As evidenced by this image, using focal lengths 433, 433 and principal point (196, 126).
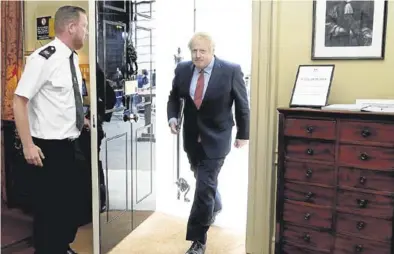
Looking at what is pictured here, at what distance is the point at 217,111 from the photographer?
9.27 feet

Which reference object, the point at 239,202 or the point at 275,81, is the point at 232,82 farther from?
the point at 239,202

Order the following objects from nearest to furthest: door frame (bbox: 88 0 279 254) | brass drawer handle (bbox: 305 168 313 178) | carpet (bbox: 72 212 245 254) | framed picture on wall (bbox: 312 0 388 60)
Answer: brass drawer handle (bbox: 305 168 313 178)
framed picture on wall (bbox: 312 0 388 60)
door frame (bbox: 88 0 279 254)
carpet (bbox: 72 212 245 254)

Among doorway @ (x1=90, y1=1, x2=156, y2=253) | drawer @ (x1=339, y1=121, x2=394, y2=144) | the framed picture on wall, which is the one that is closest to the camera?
drawer @ (x1=339, y1=121, x2=394, y2=144)

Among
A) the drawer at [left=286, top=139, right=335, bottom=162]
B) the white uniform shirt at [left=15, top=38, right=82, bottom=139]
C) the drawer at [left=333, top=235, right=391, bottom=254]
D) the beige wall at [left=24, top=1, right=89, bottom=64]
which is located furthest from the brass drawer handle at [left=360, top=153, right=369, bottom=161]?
the beige wall at [left=24, top=1, right=89, bottom=64]

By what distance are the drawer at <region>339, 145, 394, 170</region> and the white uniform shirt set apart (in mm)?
1517

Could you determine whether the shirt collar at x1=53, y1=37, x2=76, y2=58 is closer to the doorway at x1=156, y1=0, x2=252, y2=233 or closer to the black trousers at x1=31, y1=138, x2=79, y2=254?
the black trousers at x1=31, y1=138, x2=79, y2=254

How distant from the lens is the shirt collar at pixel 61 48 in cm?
246

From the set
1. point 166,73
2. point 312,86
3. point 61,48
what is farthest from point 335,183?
point 166,73

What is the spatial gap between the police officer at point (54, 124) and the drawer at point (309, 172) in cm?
124

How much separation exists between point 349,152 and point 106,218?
1595 mm

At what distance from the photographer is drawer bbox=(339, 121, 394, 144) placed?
6.60ft

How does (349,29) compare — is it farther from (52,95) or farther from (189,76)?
(52,95)

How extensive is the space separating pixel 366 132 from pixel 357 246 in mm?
574

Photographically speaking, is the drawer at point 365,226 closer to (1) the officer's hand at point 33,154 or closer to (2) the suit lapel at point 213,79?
(2) the suit lapel at point 213,79
